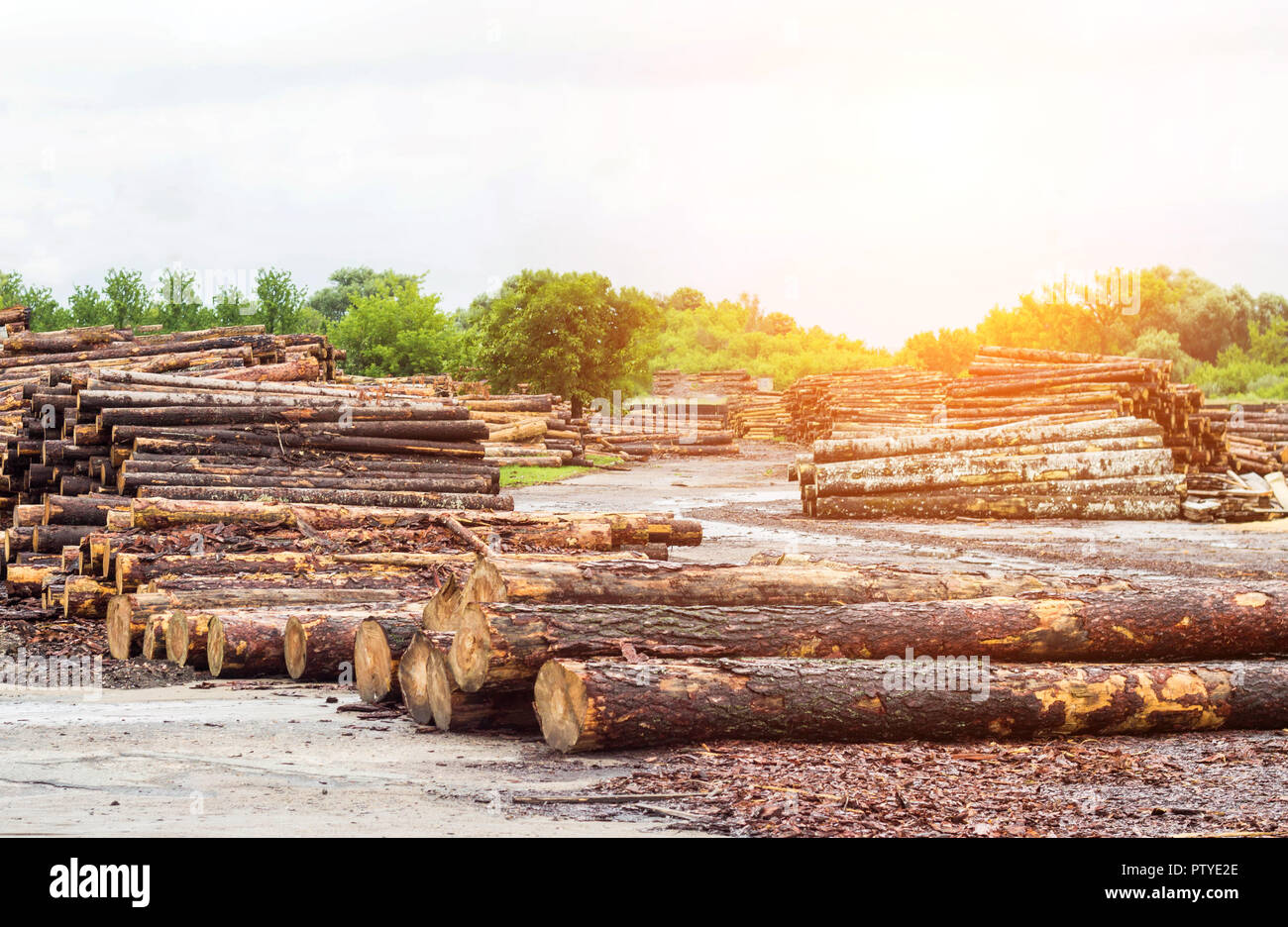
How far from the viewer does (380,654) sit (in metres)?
6.55

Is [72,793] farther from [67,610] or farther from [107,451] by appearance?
[107,451]

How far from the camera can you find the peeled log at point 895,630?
5.56 m

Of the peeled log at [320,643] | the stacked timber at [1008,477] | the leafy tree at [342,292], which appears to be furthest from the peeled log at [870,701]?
the leafy tree at [342,292]

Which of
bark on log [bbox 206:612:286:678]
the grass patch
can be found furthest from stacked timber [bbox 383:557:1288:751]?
the grass patch

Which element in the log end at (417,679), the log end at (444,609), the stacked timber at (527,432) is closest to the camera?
the log end at (417,679)

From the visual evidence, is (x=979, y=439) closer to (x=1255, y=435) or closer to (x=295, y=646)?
(x=295, y=646)

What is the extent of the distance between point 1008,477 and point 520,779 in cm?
1393

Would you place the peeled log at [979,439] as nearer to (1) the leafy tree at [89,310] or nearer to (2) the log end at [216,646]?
(2) the log end at [216,646]

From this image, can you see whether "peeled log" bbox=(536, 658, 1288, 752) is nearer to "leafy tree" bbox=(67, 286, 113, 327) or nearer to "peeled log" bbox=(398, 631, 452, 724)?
"peeled log" bbox=(398, 631, 452, 724)

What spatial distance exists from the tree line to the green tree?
5cm

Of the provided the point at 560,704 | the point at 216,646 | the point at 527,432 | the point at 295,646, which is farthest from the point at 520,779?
the point at 527,432

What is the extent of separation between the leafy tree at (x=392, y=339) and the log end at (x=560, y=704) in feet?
127

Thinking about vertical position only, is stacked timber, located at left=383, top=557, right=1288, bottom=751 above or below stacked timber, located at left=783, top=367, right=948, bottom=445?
below

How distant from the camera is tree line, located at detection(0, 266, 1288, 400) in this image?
41469mm
